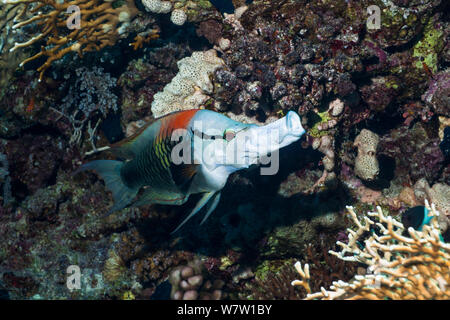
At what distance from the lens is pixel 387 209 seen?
4.40m

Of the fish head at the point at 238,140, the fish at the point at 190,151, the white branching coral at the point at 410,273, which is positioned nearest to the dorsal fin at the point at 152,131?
the fish at the point at 190,151

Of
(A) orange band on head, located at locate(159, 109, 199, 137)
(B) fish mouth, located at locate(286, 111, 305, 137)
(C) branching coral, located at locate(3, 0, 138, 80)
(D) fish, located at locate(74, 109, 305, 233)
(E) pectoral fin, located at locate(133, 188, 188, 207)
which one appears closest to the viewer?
(B) fish mouth, located at locate(286, 111, 305, 137)

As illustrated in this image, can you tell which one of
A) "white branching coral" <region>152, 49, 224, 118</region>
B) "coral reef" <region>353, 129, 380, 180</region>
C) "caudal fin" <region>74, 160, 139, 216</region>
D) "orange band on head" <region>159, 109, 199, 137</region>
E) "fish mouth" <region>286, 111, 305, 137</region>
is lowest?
"coral reef" <region>353, 129, 380, 180</region>

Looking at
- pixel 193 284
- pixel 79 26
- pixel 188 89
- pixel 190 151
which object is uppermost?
pixel 79 26

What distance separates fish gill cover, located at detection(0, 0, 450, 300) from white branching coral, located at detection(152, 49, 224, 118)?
2 cm

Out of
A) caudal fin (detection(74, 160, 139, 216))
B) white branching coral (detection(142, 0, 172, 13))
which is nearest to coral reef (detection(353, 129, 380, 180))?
caudal fin (detection(74, 160, 139, 216))

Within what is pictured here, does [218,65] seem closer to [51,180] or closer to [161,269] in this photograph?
[161,269]

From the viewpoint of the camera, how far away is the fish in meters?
2.06

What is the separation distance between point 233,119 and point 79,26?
2883 mm

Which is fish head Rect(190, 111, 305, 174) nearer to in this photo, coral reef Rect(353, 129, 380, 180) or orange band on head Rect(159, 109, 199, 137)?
orange band on head Rect(159, 109, 199, 137)

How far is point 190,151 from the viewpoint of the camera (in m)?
2.51

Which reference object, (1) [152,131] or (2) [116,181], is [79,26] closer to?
(2) [116,181]

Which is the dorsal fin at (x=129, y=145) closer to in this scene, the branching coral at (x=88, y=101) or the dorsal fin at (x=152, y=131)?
the dorsal fin at (x=152, y=131)

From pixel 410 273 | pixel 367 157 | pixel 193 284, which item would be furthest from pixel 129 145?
pixel 367 157
